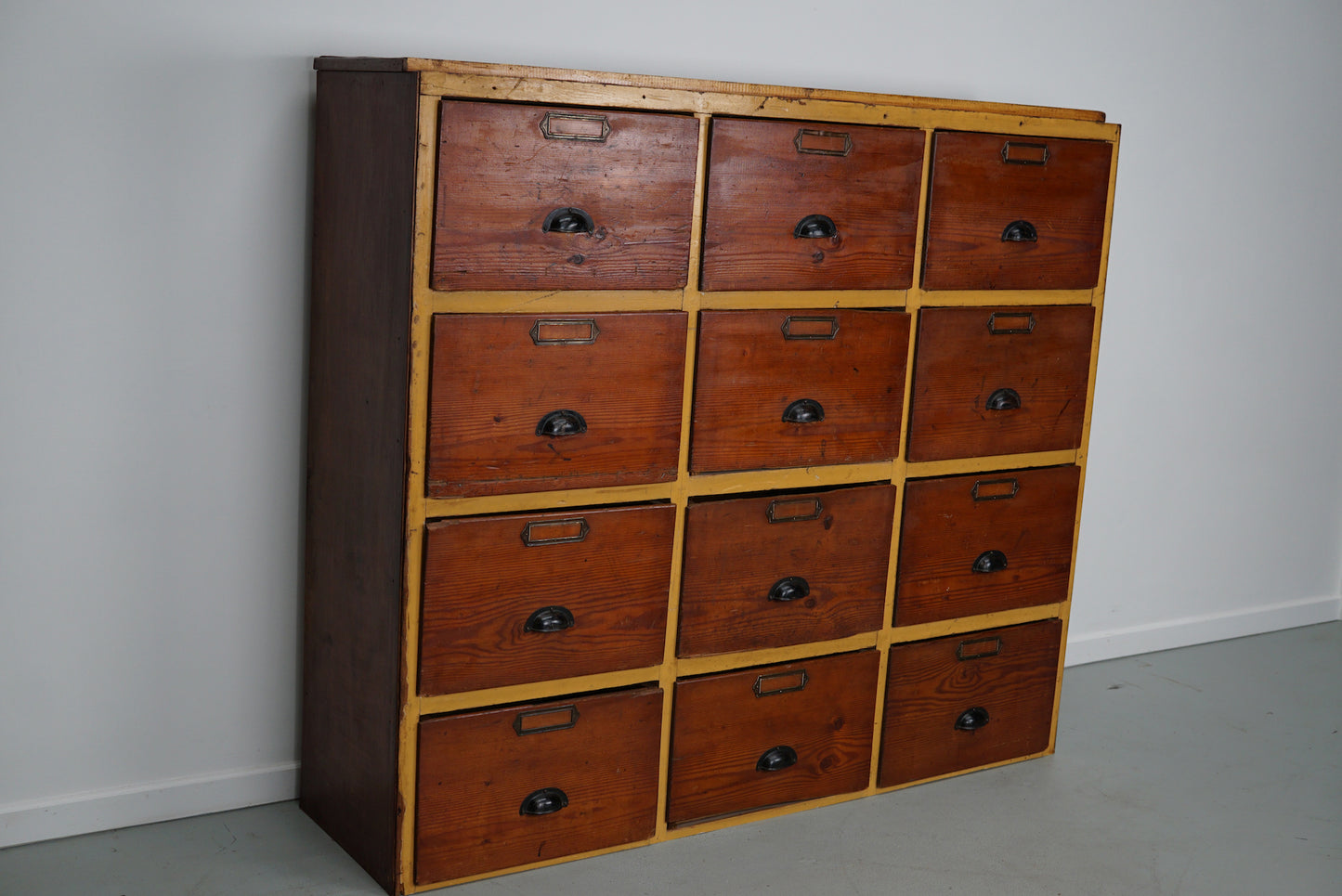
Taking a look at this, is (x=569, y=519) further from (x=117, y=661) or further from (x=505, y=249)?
(x=117, y=661)

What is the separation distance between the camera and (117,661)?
2506mm

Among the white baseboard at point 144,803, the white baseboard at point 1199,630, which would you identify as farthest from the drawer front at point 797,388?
the white baseboard at point 1199,630

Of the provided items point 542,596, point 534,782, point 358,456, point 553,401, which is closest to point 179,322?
point 358,456

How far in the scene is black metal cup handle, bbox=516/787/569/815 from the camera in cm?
244

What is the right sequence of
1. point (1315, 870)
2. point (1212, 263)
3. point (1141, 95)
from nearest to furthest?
point (1315, 870), point (1141, 95), point (1212, 263)

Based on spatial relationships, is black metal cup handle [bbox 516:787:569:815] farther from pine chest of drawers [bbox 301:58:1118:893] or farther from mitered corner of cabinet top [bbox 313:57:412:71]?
mitered corner of cabinet top [bbox 313:57:412:71]

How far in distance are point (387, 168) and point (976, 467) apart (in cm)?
138

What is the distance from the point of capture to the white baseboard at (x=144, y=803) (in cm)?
245

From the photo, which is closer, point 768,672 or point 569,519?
point 569,519

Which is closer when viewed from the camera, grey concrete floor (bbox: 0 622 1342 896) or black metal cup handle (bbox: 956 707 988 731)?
grey concrete floor (bbox: 0 622 1342 896)

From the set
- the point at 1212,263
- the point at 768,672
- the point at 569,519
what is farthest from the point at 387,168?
the point at 1212,263

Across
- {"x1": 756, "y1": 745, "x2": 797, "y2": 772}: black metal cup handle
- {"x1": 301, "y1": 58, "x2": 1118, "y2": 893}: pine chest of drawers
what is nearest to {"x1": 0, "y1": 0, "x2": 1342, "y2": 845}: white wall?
{"x1": 301, "y1": 58, "x2": 1118, "y2": 893}: pine chest of drawers

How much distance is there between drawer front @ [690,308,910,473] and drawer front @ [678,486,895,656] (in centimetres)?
9

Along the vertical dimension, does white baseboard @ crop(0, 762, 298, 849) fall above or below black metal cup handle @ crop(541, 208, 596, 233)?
below
